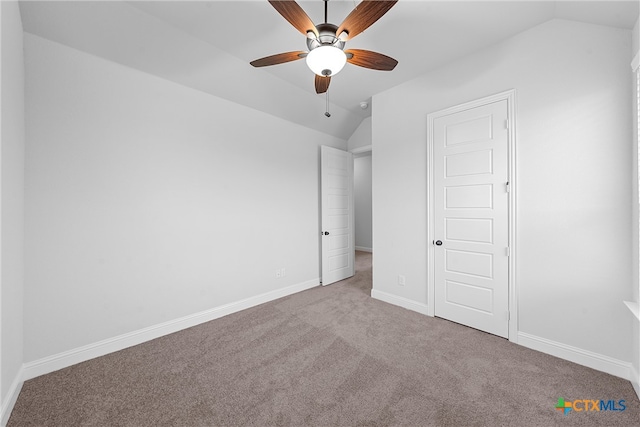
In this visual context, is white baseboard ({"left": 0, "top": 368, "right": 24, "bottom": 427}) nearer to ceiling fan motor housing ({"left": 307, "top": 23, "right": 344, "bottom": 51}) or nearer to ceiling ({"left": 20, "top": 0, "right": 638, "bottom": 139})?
ceiling ({"left": 20, "top": 0, "right": 638, "bottom": 139})

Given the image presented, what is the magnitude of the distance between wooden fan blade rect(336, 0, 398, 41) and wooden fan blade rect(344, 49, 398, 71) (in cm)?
16

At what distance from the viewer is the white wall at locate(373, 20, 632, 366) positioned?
1875 millimetres

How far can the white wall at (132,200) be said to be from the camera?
199 centimetres

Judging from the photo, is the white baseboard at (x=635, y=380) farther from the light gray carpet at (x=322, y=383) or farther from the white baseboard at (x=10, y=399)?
the white baseboard at (x=10, y=399)

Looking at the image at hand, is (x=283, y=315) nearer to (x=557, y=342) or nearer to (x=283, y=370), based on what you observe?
(x=283, y=370)

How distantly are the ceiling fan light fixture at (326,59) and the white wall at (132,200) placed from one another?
6.08 ft

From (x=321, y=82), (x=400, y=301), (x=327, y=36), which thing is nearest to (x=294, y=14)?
(x=327, y=36)

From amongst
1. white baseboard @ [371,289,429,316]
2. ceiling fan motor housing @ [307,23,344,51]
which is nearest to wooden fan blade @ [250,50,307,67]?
ceiling fan motor housing @ [307,23,344,51]

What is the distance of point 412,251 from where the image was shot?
3115mm

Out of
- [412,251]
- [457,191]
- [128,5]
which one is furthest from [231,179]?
[457,191]

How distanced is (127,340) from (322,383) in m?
1.94

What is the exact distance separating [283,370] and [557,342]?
2.39 meters

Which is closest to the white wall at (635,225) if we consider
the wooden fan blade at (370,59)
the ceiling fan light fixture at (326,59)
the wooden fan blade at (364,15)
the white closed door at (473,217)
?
the white closed door at (473,217)

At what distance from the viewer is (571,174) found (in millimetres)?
2047
